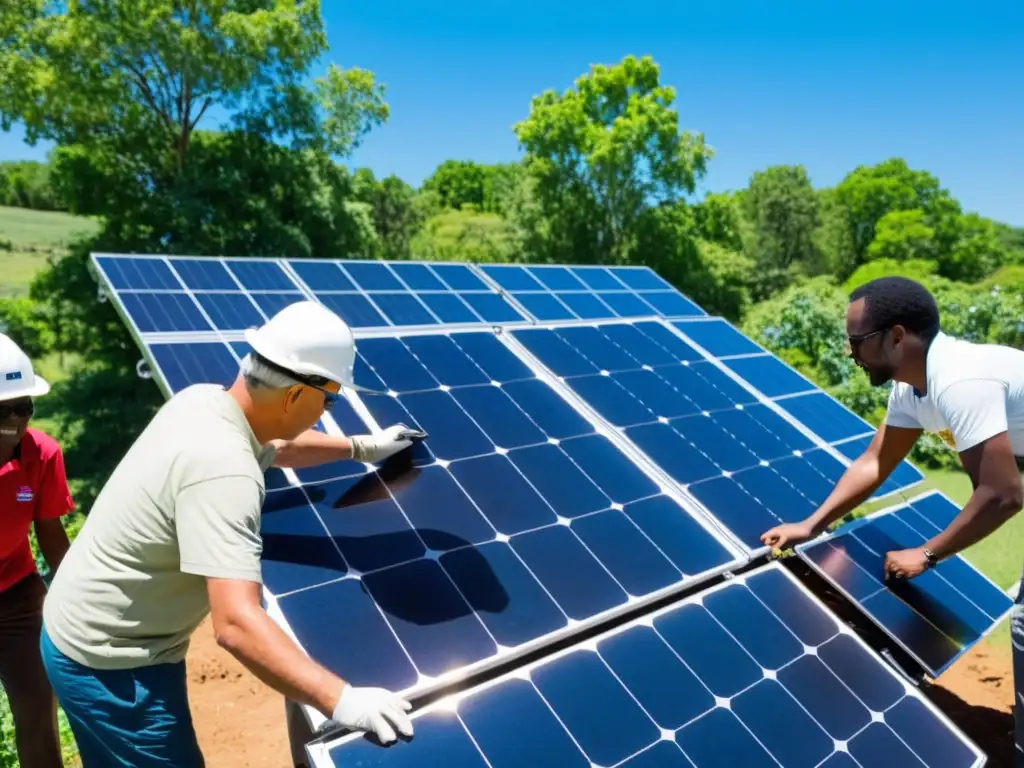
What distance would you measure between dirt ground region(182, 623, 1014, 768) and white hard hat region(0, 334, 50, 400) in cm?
393

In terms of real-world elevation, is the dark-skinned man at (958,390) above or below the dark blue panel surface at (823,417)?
above

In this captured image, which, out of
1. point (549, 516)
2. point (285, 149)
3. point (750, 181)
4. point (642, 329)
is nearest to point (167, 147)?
point (285, 149)

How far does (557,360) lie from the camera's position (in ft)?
19.2

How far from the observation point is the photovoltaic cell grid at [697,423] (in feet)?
15.5

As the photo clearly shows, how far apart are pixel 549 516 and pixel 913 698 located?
7.37 feet

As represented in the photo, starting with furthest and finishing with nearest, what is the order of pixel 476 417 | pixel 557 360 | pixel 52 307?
pixel 52 307 < pixel 557 360 < pixel 476 417

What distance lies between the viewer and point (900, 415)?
13.8 feet

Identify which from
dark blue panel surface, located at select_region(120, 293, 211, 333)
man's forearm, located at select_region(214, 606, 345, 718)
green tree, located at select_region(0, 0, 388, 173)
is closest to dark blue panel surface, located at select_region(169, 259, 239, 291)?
dark blue panel surface, located at select_region(120, 293, 211, 333)

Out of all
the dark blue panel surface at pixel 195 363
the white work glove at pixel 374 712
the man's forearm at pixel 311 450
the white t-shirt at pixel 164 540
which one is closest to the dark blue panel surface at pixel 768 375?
the man's forearm at pixel 311 450

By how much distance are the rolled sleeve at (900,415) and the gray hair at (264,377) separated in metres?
3.66

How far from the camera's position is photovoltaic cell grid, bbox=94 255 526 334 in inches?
212

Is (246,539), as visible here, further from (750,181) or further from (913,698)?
(750,181)

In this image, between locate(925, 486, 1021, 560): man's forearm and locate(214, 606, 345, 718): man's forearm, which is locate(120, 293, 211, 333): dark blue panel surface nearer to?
locate(214, 606, 345, 718): man's forearm

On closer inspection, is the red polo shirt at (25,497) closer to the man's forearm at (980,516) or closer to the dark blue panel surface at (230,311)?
the dark blue panel surface at (230,311)
